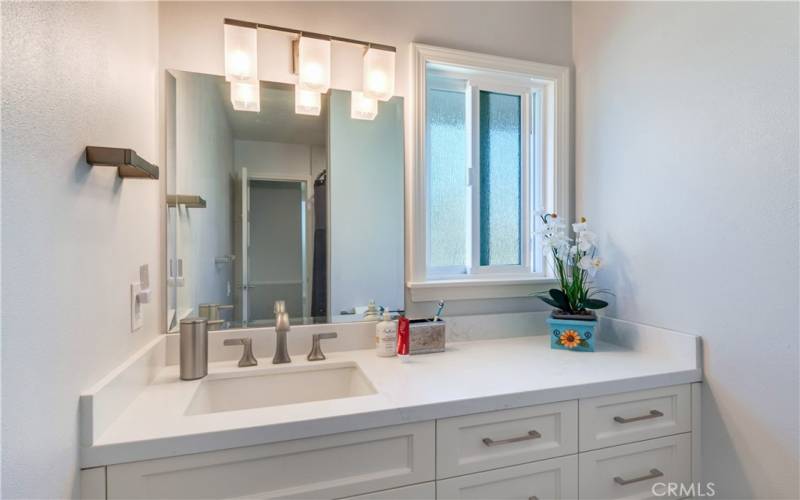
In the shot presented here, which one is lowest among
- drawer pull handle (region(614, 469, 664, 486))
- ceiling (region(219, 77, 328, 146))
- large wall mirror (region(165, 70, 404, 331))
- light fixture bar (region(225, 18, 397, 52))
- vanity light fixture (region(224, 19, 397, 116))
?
drawer pull handle (region(614, 469, 664, 486))

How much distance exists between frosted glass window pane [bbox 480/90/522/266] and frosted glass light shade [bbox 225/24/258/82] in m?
0.98

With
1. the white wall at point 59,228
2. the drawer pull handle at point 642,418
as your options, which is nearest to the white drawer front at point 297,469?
the white wall at point 59,228

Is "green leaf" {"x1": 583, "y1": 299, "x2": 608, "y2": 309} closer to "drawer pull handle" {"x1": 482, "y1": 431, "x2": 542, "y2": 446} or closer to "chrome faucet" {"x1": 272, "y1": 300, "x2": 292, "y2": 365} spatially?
"drawer pull handle" {"x1": 482, "y1": 431, "x2": 542, "y2": 446}

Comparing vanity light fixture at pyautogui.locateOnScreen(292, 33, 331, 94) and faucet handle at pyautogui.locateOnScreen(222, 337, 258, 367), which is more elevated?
vanity light fixture at pyautogui.locateOnScreen(292, 33, 331, 94)

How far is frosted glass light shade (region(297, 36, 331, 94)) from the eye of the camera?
1.40 m

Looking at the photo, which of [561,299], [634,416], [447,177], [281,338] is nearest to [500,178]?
[447,177]

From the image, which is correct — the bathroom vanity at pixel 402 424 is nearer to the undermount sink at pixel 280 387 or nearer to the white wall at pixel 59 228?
the undermount sink at pixel 280 387

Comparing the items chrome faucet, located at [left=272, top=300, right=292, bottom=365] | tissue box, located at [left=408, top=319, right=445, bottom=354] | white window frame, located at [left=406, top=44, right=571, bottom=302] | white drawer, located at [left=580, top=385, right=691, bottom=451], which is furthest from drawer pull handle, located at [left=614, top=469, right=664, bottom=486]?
chrome faucet, located at [left=272, top=300, right=292, bottom=365]

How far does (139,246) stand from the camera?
1.10 meters

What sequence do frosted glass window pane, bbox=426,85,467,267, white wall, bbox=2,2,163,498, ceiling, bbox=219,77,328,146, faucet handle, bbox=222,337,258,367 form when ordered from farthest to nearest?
frosted glass window pane, bbox=426,85,467,267
ceiling, bbox=219,77,328,146
faucet handle, bbox=222,337,258,367
white wall, bbox=2,2,163,498

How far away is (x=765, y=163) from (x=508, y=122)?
98cm

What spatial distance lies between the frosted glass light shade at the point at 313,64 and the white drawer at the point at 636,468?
4.84 ft

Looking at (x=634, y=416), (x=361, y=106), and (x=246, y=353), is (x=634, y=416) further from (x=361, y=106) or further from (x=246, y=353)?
(x=361, y=106)

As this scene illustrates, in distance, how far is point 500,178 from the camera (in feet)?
5.99
